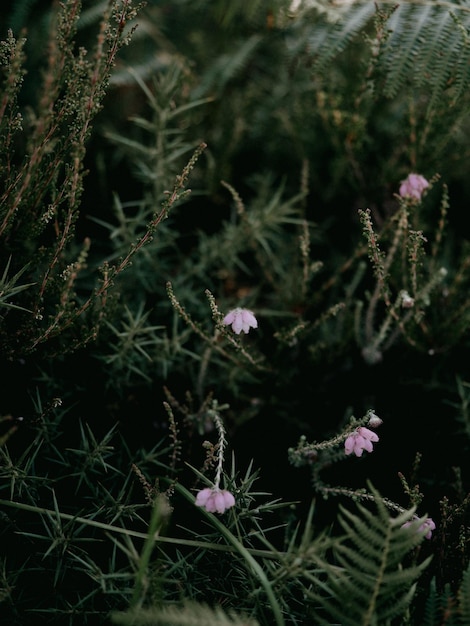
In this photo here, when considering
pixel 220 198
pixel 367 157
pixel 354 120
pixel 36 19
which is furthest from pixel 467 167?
pixel 36 19

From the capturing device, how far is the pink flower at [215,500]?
43.9 inches

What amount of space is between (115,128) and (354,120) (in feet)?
3.93

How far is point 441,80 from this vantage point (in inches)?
65.0

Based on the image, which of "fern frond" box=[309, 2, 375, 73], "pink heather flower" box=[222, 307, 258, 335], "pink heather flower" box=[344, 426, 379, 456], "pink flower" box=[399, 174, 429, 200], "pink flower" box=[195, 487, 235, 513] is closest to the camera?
"pink flower" box=[195, 487, 235, 513]

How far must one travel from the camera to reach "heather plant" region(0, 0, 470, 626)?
3.84 feet

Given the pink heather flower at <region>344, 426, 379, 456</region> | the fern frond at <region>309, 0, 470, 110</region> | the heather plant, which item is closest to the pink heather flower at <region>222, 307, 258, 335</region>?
the heather plant

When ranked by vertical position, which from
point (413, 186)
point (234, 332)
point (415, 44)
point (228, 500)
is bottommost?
point (228, 500)

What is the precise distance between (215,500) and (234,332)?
0.49 metres

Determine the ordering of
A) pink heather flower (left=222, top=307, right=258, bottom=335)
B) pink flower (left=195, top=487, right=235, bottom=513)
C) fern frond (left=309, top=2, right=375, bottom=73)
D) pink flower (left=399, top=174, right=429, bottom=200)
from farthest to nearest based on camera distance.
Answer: fern frond (left=309, top=2, right=375, bottom=73)
pink flower (left=399, top=174, right=429, bottom=200)
pink heather flower (left=222, top=307, right=258, bottom=335)
pink flower (left=195, top=487, right=235, bottom=513)

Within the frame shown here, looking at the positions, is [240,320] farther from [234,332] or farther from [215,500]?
[215,500]

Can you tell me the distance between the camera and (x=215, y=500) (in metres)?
1.12

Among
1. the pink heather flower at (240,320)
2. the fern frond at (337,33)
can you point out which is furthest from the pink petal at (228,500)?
the fern frond at (337,33)

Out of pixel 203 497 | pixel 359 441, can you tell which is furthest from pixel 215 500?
pixel 359 441

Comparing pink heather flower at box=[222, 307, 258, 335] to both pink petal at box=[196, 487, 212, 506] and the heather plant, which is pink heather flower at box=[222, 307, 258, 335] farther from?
pink petal at box=[196, 487, 212, 506]
